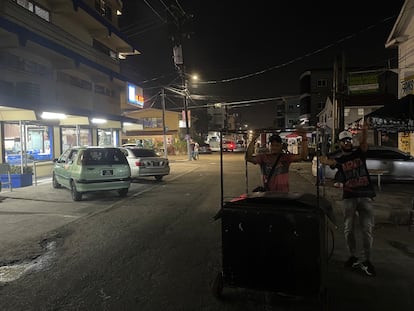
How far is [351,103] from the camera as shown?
3173 cm

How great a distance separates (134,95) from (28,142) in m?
13.5

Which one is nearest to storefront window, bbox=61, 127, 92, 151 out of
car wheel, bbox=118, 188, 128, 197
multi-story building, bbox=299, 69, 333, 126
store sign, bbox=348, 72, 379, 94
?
car wheel, bbox=118, 188, 128, 197

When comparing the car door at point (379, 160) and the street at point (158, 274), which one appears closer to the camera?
the street at point (158, 274)

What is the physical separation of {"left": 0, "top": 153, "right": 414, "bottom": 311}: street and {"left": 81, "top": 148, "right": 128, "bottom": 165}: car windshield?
9.44ft

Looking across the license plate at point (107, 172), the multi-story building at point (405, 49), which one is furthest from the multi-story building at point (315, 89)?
the license plate at point (107, 172)

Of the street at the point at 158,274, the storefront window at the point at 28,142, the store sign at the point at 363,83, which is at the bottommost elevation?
the street at the point at 158,274

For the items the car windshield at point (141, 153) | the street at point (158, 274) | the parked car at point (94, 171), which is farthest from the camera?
the car windshield at point (141, 153)

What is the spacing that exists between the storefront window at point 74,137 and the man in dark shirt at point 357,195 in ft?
53.4

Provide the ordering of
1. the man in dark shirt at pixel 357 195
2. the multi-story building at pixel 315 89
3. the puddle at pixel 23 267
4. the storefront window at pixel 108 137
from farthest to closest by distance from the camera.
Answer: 1. the multi-story building at pixel 315 89
2. the storefront window at pixel 108 137
3. the puddle at pixel 23 267
4. the man in dark shirt at pixel 357 195

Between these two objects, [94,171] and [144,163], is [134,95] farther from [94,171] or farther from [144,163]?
[94,171]

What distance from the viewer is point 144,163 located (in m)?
15.2

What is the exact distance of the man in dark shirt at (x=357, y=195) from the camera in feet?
15.3

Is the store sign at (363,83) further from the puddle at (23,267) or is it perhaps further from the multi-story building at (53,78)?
the puddle at (23,267)

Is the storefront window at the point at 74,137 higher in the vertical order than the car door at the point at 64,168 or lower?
higher
